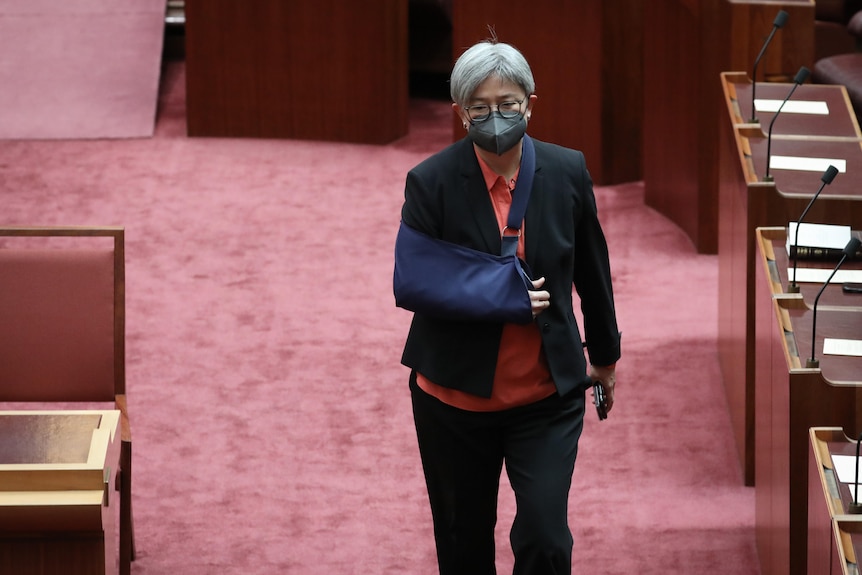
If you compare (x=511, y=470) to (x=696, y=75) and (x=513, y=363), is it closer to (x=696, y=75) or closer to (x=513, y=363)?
(x=513, y=363)

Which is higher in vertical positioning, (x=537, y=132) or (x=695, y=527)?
(x=537, y=132)

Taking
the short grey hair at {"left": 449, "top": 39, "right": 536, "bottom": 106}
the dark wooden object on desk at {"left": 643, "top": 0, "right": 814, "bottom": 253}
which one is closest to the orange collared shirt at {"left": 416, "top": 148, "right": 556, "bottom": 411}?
the short grey hair at {"left": 449, "top": 39, "right": 536, "bottom": 106}

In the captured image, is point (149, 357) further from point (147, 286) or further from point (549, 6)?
point (549, 6)

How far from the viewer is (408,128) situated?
692 centimetres

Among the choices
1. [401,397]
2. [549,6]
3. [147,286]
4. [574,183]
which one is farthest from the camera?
[549,6]

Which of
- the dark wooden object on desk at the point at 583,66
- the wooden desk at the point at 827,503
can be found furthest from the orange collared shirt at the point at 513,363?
the dark wooden object on desk at the point at 583,66

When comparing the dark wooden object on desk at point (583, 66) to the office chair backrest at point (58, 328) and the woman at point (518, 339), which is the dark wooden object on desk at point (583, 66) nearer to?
the office chair backrest at point (58, 328)

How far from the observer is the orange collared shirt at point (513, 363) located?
2.25 m

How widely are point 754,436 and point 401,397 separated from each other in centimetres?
103

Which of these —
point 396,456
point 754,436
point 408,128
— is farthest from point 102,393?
point 408,128

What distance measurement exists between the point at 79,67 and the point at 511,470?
5.44 m

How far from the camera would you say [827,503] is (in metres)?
2.16

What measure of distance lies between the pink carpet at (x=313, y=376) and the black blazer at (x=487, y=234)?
3.42ft

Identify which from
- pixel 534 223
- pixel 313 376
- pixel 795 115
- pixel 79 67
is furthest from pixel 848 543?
pixel 79 67
